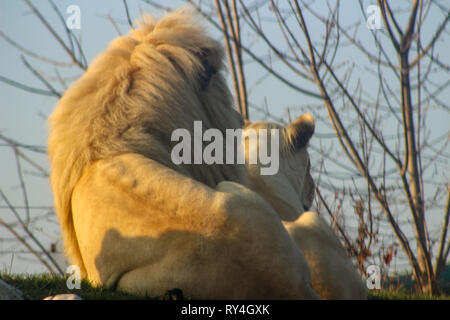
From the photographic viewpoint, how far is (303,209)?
5867 mm

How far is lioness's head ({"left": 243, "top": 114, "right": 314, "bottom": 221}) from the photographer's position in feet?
17.8

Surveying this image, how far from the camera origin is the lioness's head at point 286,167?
5.42 metres

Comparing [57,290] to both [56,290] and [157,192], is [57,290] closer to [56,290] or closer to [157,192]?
[56,290]

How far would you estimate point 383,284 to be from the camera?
21.0 feet

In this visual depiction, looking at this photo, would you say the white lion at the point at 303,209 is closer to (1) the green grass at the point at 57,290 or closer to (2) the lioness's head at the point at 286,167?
(2) the lioness's head at the point at 286,167

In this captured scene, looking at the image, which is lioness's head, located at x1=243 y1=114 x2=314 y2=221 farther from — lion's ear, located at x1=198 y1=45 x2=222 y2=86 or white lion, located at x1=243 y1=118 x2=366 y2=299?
lion's ear, located at x1=198 y1=45 x2=222 y2=86

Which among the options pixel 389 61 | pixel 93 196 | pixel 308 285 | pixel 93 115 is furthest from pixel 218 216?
pixel 389 61

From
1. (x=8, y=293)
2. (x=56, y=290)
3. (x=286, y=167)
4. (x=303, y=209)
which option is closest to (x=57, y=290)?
(x=56, y=290)

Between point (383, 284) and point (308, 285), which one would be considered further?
point (383, 284)

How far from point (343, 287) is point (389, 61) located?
8.40 ft

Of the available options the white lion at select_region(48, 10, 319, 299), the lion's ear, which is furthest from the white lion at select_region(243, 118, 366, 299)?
the lion's ear

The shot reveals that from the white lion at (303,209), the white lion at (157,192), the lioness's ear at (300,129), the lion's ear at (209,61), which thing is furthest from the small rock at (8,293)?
the lioness's ear at (300,129)

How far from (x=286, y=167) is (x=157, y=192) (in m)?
3.00
